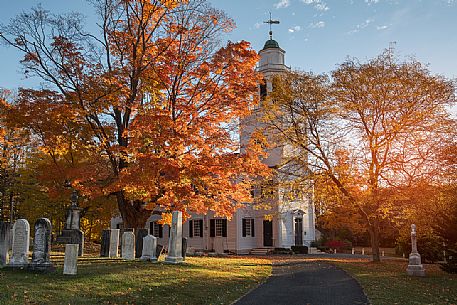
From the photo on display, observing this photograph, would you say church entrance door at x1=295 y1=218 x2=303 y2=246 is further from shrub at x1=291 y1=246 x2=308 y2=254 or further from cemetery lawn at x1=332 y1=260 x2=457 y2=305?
cemetery lawn at x1=332 y1=260 x2=457 y2=305

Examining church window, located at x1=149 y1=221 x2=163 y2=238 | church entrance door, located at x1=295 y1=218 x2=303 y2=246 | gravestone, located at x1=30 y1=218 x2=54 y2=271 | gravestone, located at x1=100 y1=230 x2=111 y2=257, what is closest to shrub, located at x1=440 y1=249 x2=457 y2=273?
gravestone, located at x1=30 y1=218 x2=54 y2=271

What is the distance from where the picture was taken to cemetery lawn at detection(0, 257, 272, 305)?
8.74 meters

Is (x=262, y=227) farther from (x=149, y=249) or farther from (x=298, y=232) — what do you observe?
(x=149, y=249)

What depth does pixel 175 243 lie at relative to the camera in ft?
54.8

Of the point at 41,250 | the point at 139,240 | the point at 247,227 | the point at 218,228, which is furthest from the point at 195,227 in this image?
the point at 41,250

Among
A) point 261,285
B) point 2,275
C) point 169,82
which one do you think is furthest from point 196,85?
point 2,275

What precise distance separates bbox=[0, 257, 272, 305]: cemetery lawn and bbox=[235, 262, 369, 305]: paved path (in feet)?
1.88

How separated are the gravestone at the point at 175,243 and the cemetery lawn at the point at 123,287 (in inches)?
84.4

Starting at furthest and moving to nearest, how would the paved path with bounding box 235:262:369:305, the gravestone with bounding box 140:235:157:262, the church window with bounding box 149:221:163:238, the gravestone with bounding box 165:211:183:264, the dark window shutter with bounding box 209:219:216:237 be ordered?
the church window with bounding box 149:221:163:238 < the dark window shutter with bounding box 209:219:216:237 < the gravestone with bounding box 140:235:157:262 < the gravestone with bounding box 165:211:183:264 < the paved path with bounding box 235:262:369:305

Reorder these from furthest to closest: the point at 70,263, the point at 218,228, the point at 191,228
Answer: the point at 191,228, the point at 218,228, the point at 70,263

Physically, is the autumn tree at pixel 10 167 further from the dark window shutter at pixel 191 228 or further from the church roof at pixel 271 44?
the church roof at pixel 271 44

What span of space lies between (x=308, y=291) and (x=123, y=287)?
17.5ft

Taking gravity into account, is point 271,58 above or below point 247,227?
above

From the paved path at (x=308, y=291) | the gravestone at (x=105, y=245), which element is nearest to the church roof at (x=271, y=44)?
the gravestone at (x=105, y=245)
